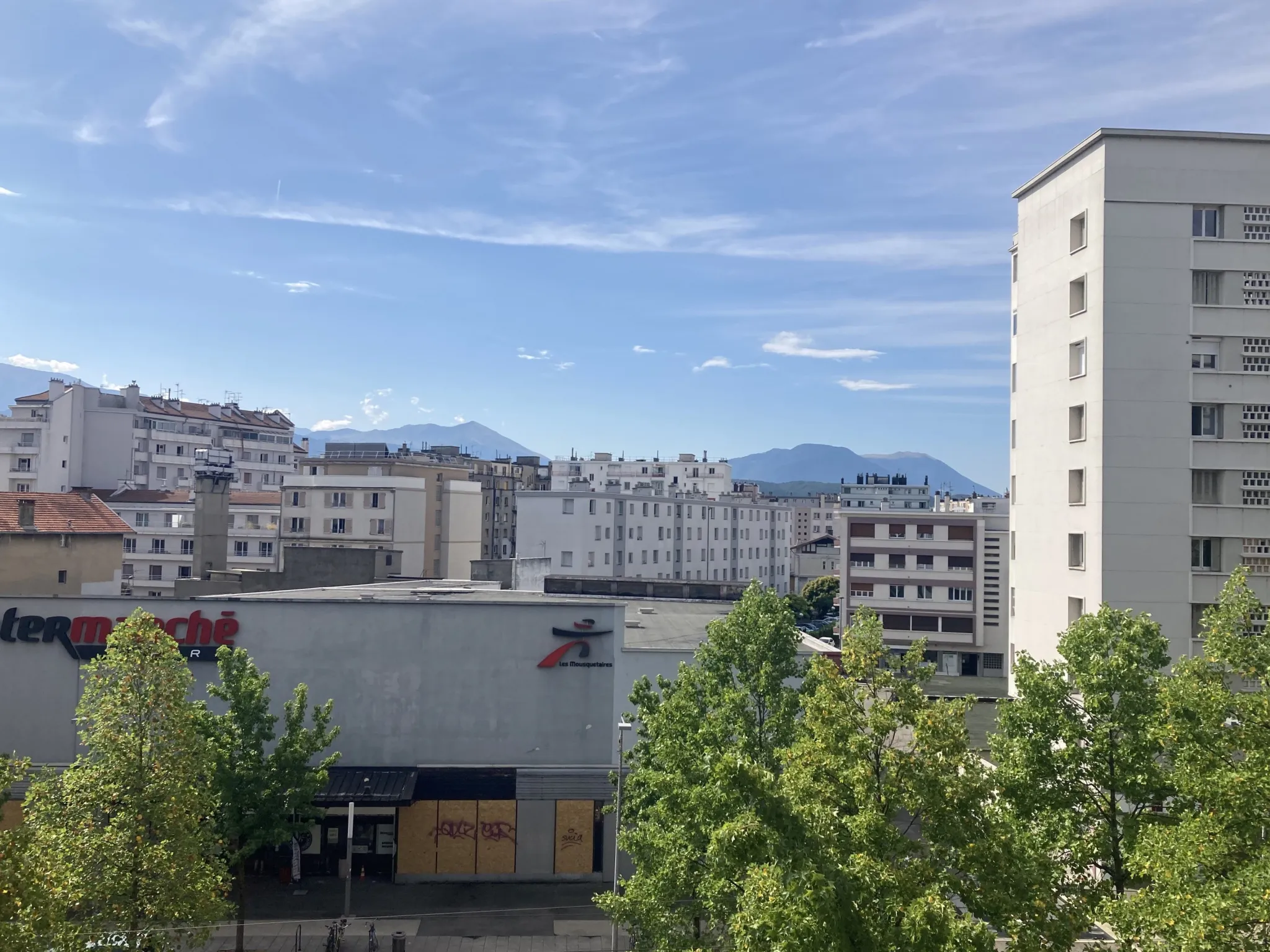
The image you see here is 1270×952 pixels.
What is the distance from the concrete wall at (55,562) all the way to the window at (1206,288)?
4805cm

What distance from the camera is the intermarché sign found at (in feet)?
103

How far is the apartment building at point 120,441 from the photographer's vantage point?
314ft

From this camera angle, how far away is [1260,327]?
37.2m

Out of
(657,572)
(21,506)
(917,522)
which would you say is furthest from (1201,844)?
(657,572)

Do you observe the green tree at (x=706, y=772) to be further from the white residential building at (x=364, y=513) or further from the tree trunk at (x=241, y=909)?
the white residential building at (x=364, y=513)

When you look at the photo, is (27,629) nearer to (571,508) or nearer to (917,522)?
(571,508)

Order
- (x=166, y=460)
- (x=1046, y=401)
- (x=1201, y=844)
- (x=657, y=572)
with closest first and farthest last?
(x=1201, y=844), (x=1046, y=401), (x=657, y=572), (x=166, y=460)

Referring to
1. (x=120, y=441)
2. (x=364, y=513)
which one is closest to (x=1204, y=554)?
(x=364, y=513)

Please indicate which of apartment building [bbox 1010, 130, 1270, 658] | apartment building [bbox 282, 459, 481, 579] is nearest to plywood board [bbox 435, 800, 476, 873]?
apartment building [bbox 1010, 130, 1270, 658]

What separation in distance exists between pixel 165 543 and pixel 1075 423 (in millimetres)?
74455

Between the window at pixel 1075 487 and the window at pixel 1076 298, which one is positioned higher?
the window at pixel 1076 298

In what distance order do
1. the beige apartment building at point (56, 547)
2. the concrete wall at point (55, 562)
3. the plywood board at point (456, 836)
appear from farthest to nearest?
the beige apartment building at point (56, 547), the concrete wall at point (55, 562), the plywood board at point (456, 836)

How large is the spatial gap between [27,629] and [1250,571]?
4270 cm

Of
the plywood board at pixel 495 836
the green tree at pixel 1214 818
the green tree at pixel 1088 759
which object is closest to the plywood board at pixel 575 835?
the plywood board at pixel 495 836
